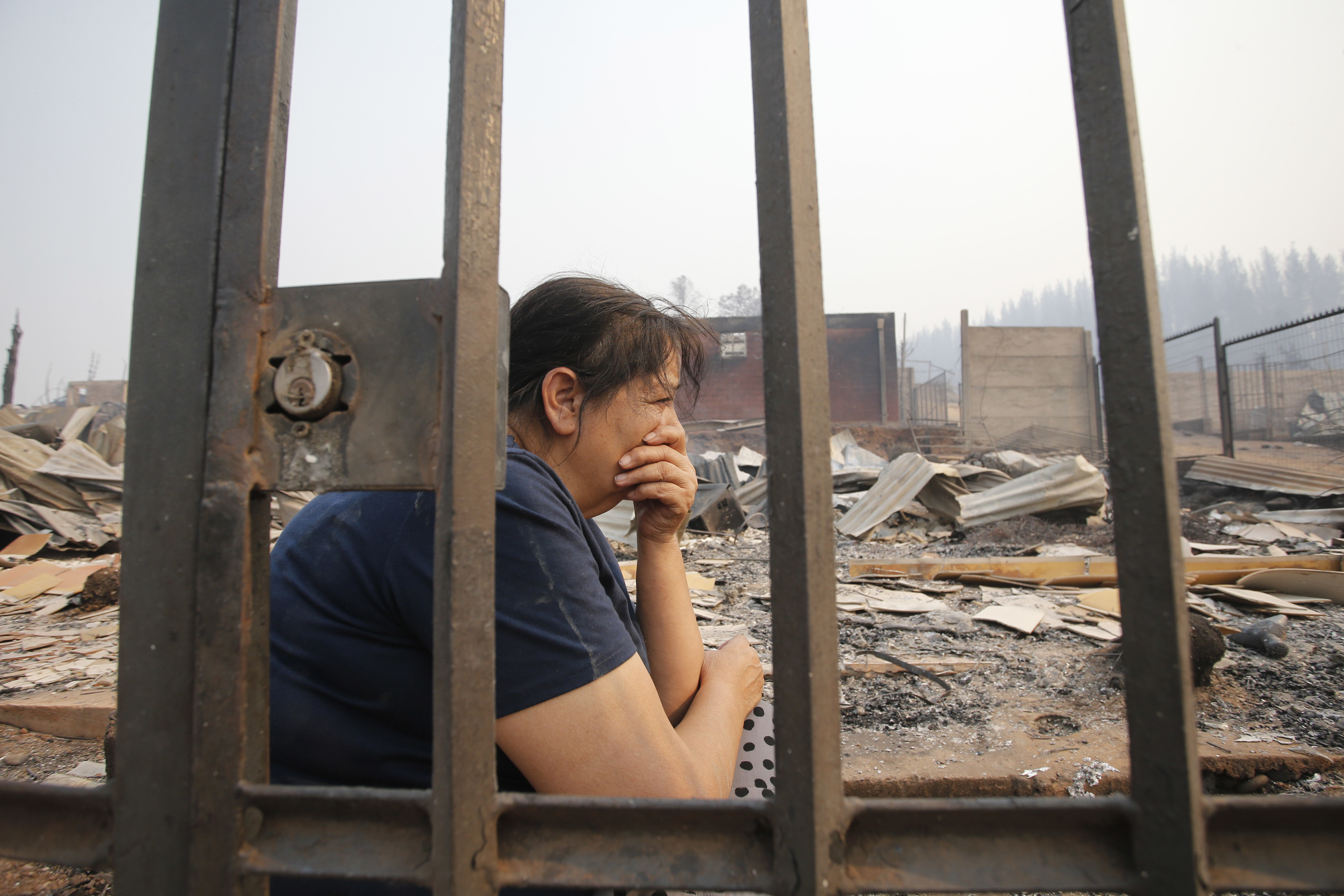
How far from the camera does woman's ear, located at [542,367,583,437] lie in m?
1.45

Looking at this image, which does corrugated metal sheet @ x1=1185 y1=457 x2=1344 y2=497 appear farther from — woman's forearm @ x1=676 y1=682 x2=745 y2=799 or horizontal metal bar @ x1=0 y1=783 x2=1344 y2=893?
horizontal metal bar @ x1=0 y1=783 x2=1344 y2=893

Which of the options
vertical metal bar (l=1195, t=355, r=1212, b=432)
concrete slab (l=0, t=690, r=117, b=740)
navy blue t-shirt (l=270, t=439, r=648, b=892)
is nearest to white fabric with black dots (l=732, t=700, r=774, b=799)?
navy blue t-shirt (l=270, t=439, r=648, b=892)

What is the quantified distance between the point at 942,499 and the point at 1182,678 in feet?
25.7

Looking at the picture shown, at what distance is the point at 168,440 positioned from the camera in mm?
675

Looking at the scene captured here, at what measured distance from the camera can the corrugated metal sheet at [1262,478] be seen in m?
7.53

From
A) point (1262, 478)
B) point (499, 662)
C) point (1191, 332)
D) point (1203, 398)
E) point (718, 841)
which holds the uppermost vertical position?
point (1203, 398)

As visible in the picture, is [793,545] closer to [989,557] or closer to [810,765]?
[810,765]

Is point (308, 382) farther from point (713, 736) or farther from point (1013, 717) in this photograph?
point (1013, 717)

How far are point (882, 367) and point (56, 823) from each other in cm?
2577

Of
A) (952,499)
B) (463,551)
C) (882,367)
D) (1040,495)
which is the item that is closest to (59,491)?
(463,551)

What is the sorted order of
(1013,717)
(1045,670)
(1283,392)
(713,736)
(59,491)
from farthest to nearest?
1. (1283,392)
2. (59,491)
3. (1045,670)
4. (1013,717)
5. (713,736)

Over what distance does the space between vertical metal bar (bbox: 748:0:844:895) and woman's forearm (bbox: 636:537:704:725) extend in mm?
1004

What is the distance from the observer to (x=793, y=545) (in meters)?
0.64

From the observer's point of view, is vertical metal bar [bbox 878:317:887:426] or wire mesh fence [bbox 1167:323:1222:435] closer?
wire mesh fence [bbox 1167:323:1222:435]
